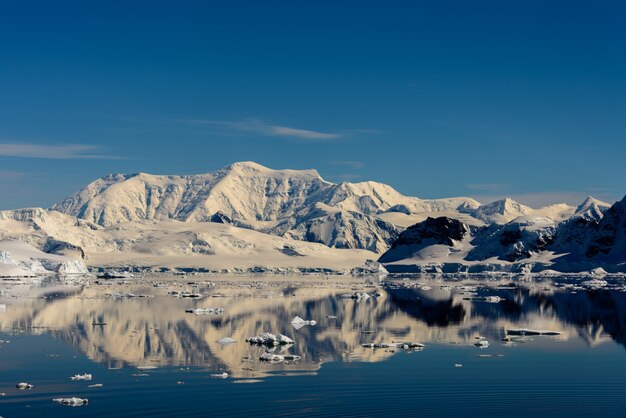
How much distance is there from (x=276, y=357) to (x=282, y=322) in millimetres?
20345

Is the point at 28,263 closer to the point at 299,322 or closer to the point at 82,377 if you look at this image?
the point at 299,322

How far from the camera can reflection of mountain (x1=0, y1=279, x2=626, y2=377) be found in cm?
4312

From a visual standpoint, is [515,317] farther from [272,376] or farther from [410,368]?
[272,376]

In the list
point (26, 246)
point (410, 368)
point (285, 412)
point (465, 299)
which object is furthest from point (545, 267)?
point (285, 412)

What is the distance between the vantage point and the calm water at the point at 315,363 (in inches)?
1205

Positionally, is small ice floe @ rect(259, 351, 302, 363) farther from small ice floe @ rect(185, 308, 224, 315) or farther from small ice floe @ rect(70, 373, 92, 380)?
small ice floe @ rect(185, 308, 224, 315)

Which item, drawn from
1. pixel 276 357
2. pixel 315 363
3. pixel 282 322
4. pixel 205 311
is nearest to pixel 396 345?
pixel 315 363

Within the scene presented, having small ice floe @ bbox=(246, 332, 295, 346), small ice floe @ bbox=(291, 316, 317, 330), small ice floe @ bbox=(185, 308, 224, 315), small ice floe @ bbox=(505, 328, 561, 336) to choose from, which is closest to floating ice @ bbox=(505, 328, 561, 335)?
small ice floe @ bbox=(505, 328, 561, 336)

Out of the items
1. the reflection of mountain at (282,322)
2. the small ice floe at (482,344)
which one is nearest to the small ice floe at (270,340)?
the reflection of mountain at (282,322)

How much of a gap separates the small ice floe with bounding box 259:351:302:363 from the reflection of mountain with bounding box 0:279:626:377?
2.21ft

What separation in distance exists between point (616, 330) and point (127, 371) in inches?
1398

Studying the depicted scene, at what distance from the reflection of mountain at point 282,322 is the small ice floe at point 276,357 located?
2.21ft

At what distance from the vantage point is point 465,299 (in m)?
89.8

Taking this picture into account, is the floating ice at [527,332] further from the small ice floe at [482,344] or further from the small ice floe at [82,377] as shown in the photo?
the small ice floe at [82,377]
